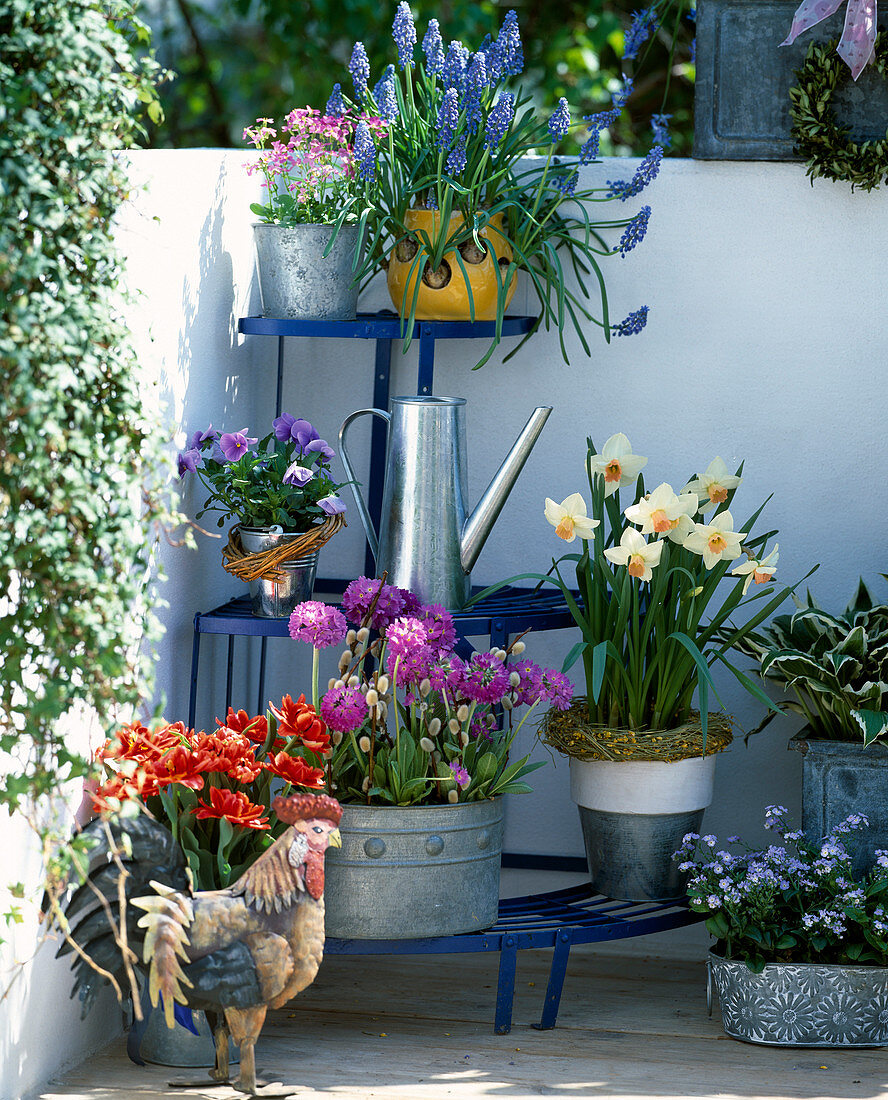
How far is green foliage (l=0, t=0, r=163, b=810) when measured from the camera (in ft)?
4.42

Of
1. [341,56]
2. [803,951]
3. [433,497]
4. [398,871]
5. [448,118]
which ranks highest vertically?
[341,56]

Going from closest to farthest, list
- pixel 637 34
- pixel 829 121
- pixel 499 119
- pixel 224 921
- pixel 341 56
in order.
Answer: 1. pixel 224 921
2. pixel 499 119
3. pixel 829 121
4. pixel 637 34
5. pixel 341 56

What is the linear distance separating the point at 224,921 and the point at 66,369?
763 mm

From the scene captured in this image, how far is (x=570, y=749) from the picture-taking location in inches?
86.5

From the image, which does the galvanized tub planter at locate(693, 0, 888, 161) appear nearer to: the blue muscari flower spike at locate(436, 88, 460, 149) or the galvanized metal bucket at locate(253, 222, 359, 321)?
the blue muscari flower spike at locate(436, 88, 460, 149)

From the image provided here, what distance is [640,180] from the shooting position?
2.37 metres

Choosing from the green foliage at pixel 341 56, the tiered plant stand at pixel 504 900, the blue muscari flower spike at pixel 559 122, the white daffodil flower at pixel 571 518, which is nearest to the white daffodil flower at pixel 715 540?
the white daffodil flower at pixel 571 518

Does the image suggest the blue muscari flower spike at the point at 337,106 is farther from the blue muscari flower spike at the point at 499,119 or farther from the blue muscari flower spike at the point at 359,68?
the blue muscari flower spike at the point at 499,119

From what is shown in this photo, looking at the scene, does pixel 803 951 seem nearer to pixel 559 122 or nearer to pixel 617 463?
pixel 617 463

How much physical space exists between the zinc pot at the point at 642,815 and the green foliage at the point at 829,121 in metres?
1.02

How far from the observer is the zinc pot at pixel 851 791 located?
84.3 inches

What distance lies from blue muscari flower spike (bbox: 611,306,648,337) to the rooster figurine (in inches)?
40.6

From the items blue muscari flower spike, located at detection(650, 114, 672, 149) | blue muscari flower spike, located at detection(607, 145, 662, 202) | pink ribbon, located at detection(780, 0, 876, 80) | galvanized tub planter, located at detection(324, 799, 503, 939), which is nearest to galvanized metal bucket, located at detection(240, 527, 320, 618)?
galvanized tub planter, located at detection(324, 799, 503, 939)

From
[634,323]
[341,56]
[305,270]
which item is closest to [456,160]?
[305,270]
